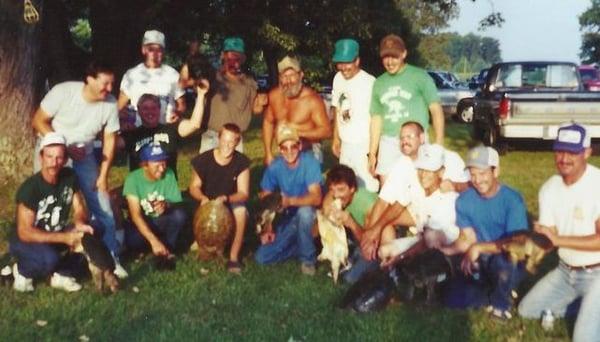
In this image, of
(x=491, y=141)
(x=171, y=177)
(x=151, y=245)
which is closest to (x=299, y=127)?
(x=171, y=177)

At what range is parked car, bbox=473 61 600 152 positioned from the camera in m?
15.2

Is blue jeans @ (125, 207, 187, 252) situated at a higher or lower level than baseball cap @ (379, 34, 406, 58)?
lower

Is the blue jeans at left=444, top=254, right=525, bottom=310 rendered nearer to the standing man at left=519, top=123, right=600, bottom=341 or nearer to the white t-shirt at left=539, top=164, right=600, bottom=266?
the standing man at left=519, top=123, right=600, bottom=341

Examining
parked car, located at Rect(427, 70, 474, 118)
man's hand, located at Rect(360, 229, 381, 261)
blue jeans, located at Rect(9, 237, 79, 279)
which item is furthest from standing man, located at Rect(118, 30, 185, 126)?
parked car, located at Rect(427, 70, 474, 118)

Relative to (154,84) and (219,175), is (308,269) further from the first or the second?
(154,84)

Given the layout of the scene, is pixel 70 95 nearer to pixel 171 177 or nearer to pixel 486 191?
pixel 171 177

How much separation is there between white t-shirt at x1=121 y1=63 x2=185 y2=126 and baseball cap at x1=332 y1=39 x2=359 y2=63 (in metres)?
1.69

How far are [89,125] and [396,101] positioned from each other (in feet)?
9.46

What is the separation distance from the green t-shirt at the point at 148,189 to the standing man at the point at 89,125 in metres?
0.28

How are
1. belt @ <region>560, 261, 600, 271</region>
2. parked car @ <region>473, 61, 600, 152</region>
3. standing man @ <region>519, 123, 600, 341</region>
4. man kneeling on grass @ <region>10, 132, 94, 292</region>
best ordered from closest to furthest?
standing man @ <region>519, 123, 600, 341</region> < belt @ <region>560, 261, 600, 271</region> < man kneeling on grass @ <region>10, 132, 94, 292</region> < parked car @ <region>473, 61, 600, 152</region>

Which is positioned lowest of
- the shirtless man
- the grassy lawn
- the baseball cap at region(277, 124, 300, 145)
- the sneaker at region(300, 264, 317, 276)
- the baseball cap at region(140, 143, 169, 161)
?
the grassy lawn

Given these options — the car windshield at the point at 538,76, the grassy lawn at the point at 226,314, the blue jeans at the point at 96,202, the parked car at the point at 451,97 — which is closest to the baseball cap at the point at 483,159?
the grassy lawn at the point at 226,314

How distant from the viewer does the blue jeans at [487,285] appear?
5.86 m

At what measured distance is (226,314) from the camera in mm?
5961
